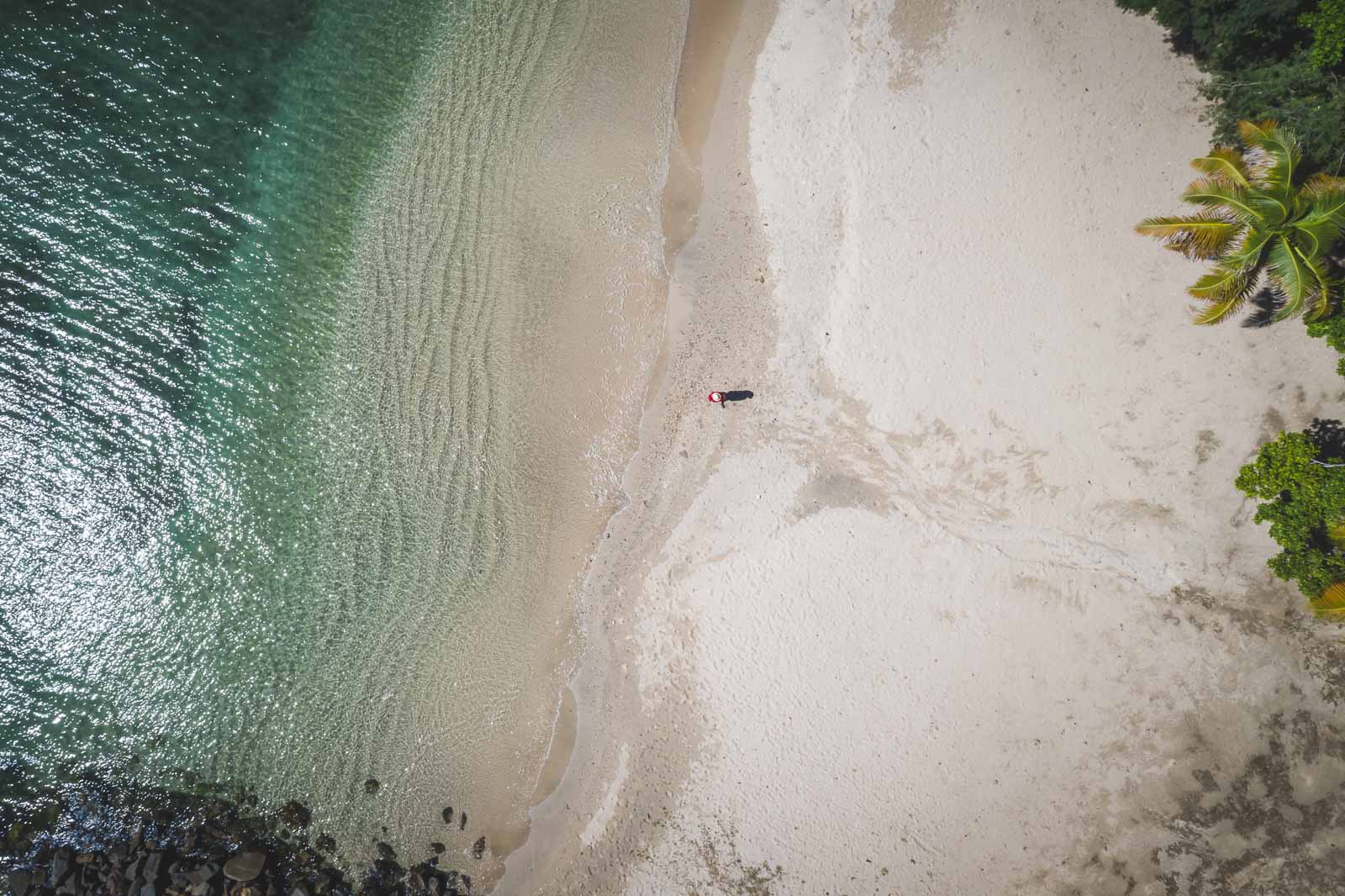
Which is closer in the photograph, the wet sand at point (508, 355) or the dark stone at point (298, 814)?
the wet sand at point (508, 355)

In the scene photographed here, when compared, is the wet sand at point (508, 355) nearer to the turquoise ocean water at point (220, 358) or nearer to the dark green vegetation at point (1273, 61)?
the turquoise ocean water at point (220, 358)

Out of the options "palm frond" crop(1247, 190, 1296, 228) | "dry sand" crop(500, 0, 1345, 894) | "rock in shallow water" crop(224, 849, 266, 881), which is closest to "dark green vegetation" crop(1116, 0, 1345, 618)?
"palm frond" crop(1247, 190, 1296, 228)

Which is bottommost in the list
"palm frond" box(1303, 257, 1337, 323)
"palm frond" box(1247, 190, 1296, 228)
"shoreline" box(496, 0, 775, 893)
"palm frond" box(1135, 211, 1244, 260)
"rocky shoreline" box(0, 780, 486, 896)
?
"rocky shoreline" box(0, 780, 486, 896)

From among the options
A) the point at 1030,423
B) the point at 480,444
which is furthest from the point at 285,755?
the point at 1030,423

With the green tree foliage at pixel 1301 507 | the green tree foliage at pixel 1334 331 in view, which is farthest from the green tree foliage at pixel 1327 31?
the green tree foliage at pixel 1301 507

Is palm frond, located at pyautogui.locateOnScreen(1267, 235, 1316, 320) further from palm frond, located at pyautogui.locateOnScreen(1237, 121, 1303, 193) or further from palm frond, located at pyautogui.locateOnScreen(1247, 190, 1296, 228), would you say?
palm frond, located at pyautogui.locateOnScreen(1237, 121, 1303, 193)

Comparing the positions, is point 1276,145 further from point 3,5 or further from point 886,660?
point 3,5
